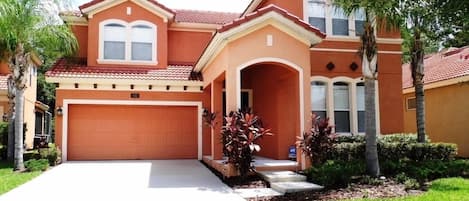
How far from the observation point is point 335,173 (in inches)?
441

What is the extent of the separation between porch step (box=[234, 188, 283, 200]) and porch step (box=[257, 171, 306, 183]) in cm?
63

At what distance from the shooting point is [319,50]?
16953 millimetres

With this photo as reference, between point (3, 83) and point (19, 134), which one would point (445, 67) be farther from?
point (3, 83)

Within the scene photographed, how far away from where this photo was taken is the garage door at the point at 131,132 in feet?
61.5

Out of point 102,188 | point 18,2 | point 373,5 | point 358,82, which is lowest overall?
point 102,188

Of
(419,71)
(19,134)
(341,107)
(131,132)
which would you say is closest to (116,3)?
(131,132)

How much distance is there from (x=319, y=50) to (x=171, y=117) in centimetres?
746

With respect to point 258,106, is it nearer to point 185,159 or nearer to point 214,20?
point 185,159

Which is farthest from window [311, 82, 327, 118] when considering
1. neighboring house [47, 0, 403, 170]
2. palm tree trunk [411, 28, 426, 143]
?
palm tree trunk [411, 28, 426, 143]

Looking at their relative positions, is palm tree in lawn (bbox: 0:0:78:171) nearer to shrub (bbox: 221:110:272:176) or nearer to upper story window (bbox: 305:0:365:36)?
shrub (bbox: 221:110:272:176)

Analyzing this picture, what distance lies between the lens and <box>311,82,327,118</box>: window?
16.7m

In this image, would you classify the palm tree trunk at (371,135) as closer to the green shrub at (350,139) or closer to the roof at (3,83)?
the green shrub at (350,139)

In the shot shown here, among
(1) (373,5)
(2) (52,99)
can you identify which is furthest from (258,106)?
(2) (52,99)

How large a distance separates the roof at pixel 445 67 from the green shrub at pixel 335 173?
927cm
